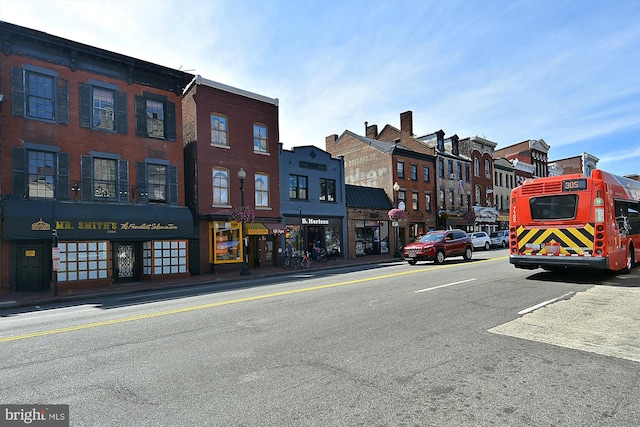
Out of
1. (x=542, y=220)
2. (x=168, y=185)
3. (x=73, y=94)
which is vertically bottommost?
(x=542, y=220)

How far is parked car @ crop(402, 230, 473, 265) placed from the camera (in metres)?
19.6

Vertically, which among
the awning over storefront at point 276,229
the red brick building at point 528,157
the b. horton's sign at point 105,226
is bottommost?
the awning over storefront at point 276,229

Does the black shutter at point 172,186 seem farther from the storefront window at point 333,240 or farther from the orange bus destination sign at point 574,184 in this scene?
the orange bus destination sign at point 574,184

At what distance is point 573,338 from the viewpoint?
228 inches

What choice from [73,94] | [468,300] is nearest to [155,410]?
[468,300]

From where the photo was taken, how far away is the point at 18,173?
1577 centimetres

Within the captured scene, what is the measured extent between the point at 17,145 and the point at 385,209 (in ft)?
84.4

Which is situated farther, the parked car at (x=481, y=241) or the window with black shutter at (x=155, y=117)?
the parked car at (x=481, y=241)

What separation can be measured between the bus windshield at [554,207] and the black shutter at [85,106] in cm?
1894

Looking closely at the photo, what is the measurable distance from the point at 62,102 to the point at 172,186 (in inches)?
237

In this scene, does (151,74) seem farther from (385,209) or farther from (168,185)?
(385,209)

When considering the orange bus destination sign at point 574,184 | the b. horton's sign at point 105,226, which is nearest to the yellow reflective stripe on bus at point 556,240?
the orange bus destination sign at point 574,184

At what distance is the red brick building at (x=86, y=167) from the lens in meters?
15.7

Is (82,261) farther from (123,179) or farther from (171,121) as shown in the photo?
(171,121)
